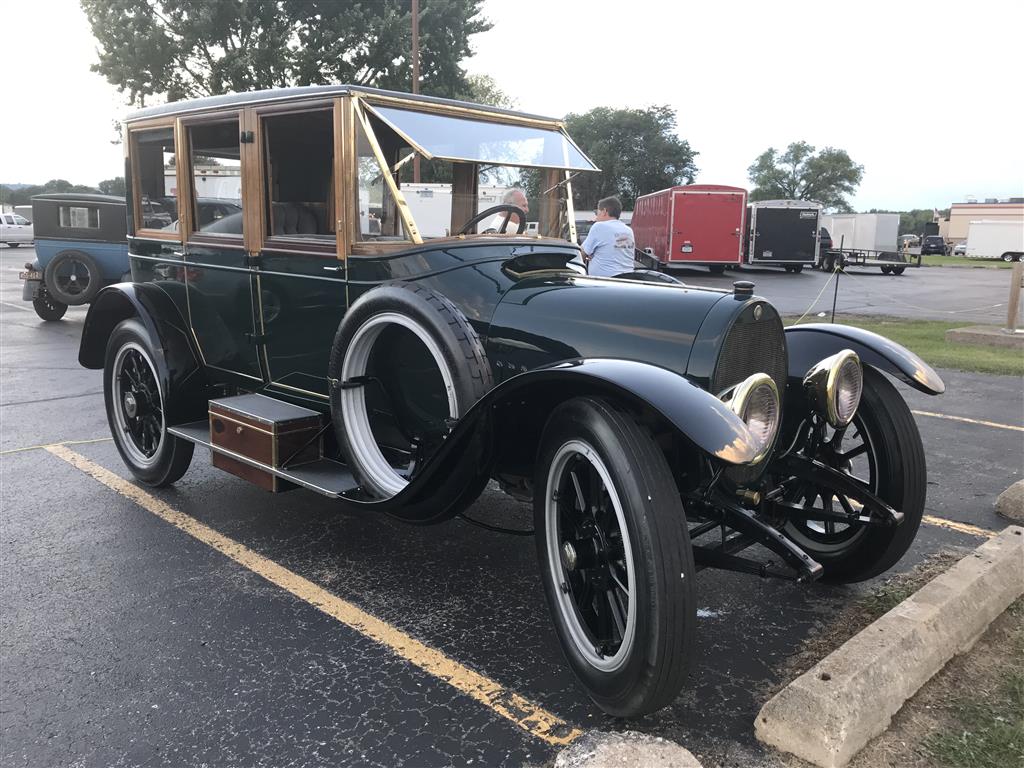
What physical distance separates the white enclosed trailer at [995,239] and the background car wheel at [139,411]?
5009 centimetres

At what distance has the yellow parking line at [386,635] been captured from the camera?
257cm

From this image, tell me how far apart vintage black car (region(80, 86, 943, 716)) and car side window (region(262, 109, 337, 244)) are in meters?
0.02

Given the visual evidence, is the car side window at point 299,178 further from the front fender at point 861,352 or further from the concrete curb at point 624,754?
the concrete curb at point 624,754

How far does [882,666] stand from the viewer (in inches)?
98.0

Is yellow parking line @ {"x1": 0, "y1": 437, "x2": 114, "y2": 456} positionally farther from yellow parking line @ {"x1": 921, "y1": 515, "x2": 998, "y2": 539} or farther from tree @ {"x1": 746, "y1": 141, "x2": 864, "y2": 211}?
tree @ {"x1": 746, "y1": 141, "x2": 864, "y2": 211}

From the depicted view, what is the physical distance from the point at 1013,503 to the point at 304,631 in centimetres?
370

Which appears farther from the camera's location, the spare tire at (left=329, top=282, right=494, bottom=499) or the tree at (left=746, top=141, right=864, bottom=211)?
the tree at (left=746, top=141, right=864, bottom=211)

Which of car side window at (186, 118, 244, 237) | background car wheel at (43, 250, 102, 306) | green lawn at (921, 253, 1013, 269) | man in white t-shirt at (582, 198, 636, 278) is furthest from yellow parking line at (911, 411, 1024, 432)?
green lawn at (921, 253, 1013, 269)

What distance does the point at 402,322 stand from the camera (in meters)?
3.22

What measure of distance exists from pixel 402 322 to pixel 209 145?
1996 millimetres

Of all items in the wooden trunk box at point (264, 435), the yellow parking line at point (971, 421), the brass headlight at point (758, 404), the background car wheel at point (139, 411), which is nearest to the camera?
the brass headlight at point (758, 404)

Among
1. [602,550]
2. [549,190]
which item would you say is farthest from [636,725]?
[549,190]

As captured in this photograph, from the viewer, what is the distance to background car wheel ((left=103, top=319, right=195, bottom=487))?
15.0ft

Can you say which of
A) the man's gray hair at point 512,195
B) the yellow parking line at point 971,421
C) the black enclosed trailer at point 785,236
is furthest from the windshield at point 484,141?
the black enclosed trailer at point 785,236
